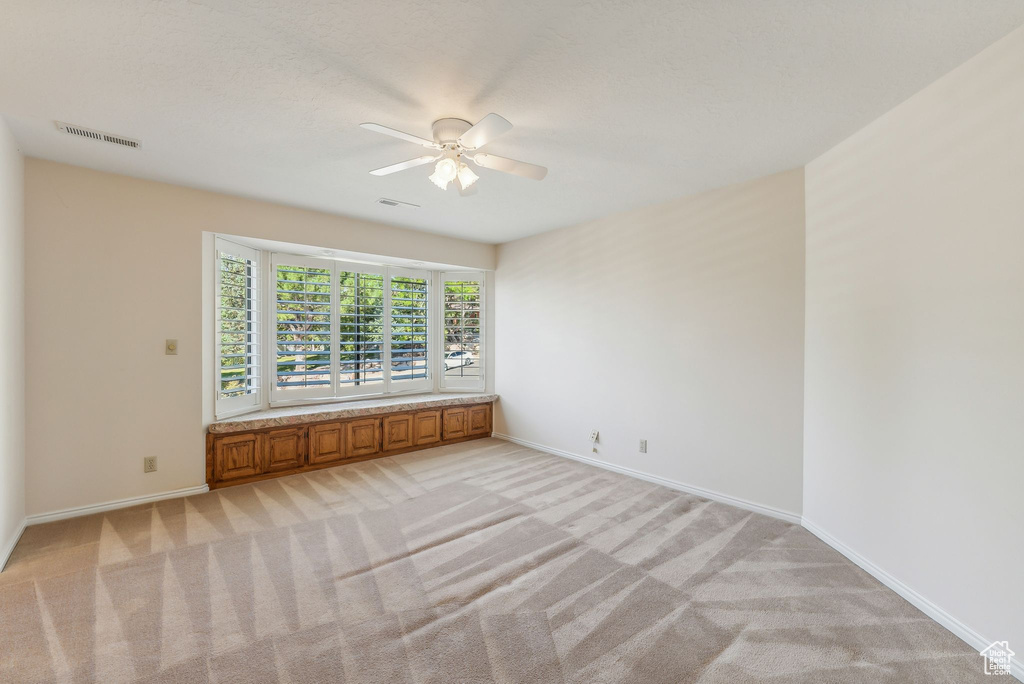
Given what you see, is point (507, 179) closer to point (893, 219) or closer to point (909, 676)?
point (893, 219)

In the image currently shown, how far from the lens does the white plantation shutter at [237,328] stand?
383 cm

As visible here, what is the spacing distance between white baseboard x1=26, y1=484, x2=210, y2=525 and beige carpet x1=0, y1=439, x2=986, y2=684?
74 millimetres

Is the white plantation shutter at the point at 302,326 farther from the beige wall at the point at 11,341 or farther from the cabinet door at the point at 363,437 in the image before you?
the beige wall at the point at 11,341

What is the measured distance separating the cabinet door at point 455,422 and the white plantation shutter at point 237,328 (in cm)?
211

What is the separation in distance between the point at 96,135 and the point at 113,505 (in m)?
2.70

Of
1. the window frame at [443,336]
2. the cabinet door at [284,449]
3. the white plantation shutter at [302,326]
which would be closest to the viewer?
the cabinet door at [284,449]

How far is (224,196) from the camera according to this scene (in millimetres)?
3680

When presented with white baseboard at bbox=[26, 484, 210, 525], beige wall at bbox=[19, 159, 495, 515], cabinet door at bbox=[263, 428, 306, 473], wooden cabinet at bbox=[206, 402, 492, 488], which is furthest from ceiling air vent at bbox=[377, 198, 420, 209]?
white baseboard at bbox=[26, 484, 210, 525]

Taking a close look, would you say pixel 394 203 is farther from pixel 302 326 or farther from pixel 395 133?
pixel 395 133

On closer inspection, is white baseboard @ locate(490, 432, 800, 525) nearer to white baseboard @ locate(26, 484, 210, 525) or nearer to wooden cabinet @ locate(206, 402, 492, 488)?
wooden cabinet @ locate(206, 402, 492, 488)

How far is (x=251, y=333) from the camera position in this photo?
4188 mm

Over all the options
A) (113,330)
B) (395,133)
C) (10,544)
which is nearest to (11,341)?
(113,330)

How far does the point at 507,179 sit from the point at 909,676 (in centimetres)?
350

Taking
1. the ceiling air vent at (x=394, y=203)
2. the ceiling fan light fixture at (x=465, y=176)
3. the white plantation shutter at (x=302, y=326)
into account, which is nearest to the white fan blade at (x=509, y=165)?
the ceiling fan light fixture at (x=465, y=176)
